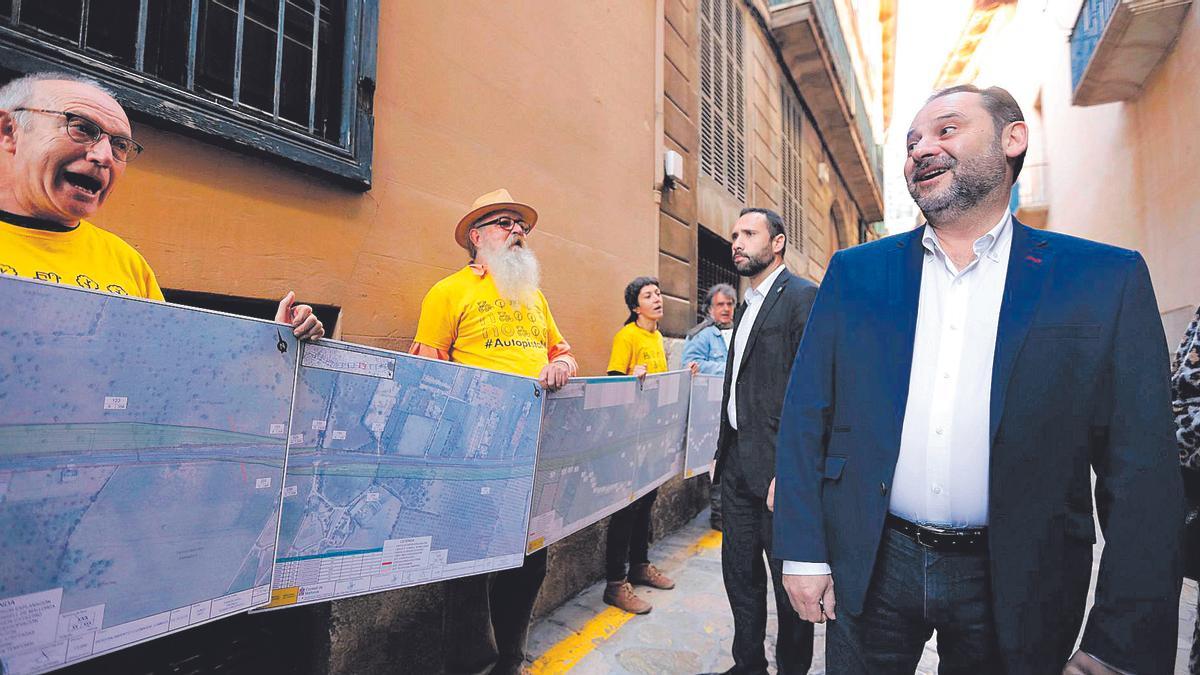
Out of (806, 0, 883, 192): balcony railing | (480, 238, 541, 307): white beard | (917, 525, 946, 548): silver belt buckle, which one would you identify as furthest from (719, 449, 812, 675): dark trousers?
(806, 0, 883, 192): balcony railing

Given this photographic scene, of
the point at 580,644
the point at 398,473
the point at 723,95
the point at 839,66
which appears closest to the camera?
the point at 398,473

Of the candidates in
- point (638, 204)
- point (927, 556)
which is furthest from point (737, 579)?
point (638, 204)

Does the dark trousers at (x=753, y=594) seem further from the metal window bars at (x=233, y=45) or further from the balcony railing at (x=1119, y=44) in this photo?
the balcony railing at (x=1119, y=44)

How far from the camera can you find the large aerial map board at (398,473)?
1.72m

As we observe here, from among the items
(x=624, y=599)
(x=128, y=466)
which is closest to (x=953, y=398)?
(x=128, y=466)

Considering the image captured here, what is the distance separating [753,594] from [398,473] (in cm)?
162

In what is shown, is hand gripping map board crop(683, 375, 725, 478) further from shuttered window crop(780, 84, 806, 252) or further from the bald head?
shuttered window crop(780, 84, 806, 252)

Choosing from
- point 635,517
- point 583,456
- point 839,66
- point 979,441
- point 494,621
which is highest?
point 839,66

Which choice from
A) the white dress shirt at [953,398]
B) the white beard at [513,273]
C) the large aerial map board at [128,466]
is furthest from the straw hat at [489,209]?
the white dress shirt at [953,398]

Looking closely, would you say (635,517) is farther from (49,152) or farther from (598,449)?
(49,152)

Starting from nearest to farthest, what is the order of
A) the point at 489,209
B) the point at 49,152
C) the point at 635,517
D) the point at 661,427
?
the point at 49,152
the point at 489,209
the point at 661,427
the point at 635,517

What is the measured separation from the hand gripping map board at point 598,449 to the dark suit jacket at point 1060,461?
1.22 metres

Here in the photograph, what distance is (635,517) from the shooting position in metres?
3.89

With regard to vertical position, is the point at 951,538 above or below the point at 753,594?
above
